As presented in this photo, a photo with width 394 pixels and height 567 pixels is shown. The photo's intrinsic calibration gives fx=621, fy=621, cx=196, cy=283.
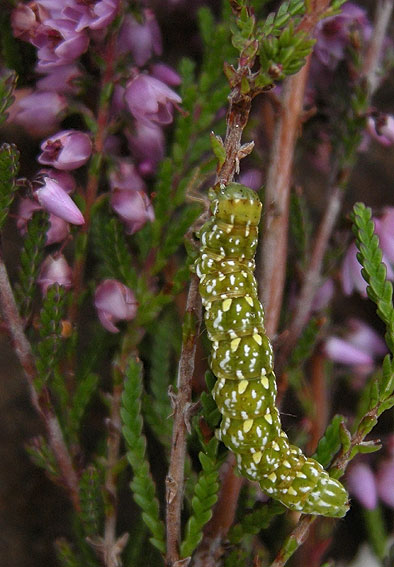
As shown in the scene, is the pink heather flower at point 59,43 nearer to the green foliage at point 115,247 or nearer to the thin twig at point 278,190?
the green foliage at point 115,247

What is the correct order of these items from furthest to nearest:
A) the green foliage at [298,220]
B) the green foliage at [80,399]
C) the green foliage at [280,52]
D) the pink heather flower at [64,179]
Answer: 1. the green foliage at [298,220]
2. the green foliage at [80,399]
3. the pink heather flower at [64,179]
4. the green foliage at [280,52]

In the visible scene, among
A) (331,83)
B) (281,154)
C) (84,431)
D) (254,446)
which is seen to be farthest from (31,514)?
(331,83)

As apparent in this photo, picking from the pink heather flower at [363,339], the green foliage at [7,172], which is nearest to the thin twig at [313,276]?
the pink heather flower at [363,339]

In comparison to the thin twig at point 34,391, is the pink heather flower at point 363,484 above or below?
below

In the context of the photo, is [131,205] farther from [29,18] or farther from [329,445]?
[329,445]

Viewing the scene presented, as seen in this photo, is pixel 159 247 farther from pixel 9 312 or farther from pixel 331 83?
pixel 331 83

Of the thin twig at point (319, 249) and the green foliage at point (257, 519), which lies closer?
the green foliage at point (257, 519)

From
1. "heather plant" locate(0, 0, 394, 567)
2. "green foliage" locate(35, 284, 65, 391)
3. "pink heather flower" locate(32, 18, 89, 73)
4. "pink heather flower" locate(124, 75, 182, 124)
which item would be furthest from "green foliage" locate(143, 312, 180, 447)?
"pink heather flower" locate(32, 18, 89, 73)

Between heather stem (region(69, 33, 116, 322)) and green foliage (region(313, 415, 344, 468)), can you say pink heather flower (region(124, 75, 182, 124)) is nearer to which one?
heather stem (region(69, 33, 116, 322))
